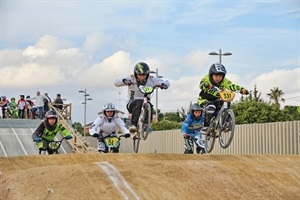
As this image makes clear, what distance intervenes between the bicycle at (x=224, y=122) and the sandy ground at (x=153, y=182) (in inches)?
135

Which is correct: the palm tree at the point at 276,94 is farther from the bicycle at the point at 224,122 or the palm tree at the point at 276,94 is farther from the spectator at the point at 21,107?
the bicycle at the point at 224,122

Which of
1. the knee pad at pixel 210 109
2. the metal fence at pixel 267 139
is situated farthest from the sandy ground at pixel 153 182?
the metal fence at pixel 267 139

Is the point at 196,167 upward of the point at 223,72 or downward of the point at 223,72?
downward

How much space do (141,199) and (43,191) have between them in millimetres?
1389

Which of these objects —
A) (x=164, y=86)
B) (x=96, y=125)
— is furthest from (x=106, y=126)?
(x=164, y=86)

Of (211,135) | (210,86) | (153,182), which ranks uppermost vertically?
(210,86)

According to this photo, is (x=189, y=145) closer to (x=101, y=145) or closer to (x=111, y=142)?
(x=111, y=142)

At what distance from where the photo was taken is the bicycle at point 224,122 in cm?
1373

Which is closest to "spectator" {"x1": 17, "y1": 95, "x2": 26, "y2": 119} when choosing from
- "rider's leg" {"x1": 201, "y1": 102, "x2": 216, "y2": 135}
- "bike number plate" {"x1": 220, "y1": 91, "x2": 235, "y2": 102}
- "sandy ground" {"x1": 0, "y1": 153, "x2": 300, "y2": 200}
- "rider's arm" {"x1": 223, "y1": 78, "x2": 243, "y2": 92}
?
"rider's leg" {"x1": 201, "y1": 102, "x2": 216, "y2": 135}

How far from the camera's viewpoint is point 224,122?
46.0 ft

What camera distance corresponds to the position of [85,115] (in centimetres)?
6312

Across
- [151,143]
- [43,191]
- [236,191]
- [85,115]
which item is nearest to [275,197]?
[236,191]

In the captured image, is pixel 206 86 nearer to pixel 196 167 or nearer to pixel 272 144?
pixel 196 167

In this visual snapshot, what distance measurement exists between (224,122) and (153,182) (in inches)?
223
